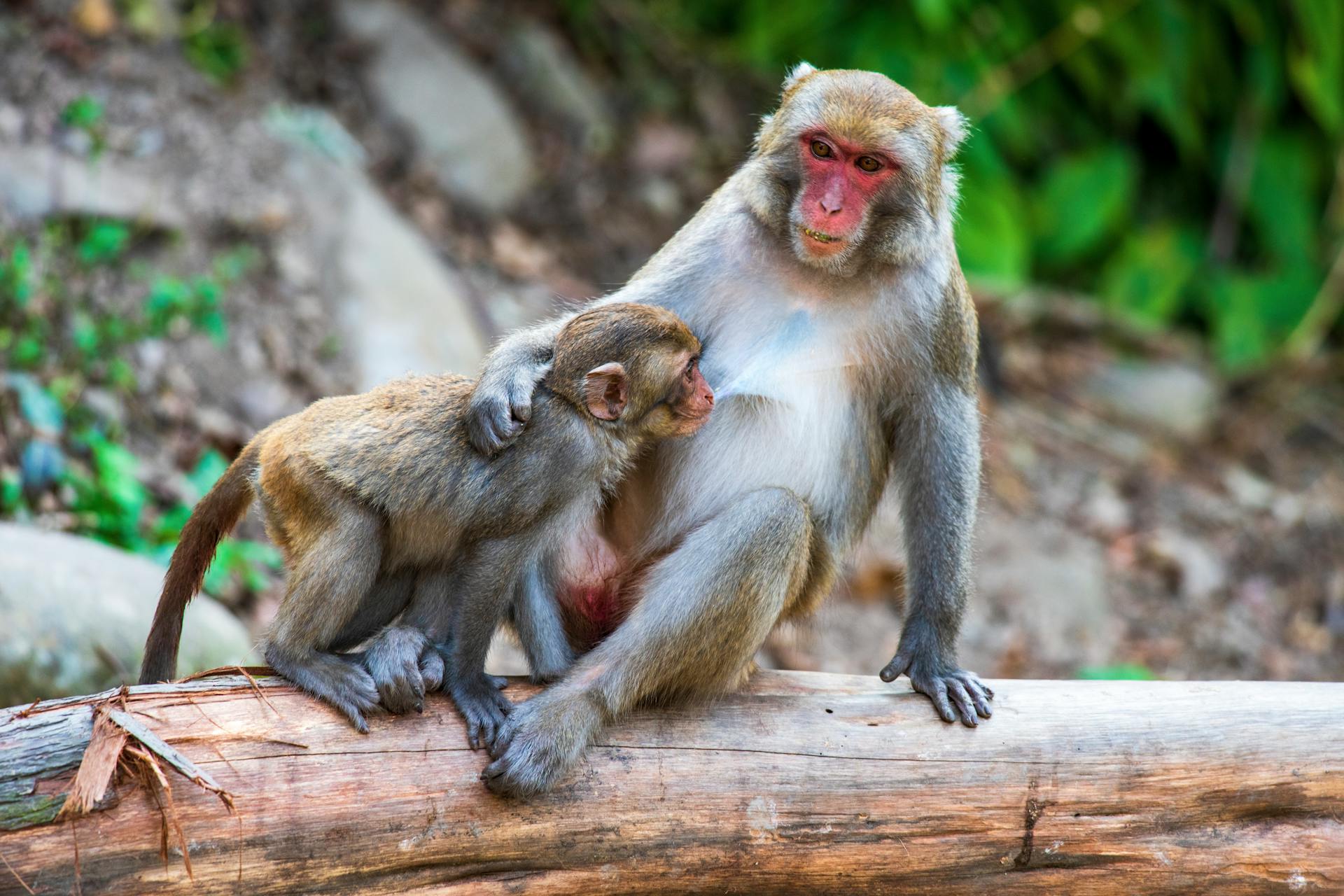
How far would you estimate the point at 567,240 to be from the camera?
33.4 feet

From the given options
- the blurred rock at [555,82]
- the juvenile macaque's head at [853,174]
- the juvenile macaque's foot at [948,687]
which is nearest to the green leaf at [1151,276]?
the blurred rock at [555,82]

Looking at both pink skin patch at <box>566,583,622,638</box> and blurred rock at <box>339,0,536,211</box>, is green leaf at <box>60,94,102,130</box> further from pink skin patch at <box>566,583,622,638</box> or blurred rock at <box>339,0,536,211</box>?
pink skin patch at <box>566,583,622,638</box>

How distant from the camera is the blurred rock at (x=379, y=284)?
7.79 meters

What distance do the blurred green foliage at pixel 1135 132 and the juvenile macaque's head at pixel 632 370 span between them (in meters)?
6.29

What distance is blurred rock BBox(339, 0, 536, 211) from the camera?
9.92m

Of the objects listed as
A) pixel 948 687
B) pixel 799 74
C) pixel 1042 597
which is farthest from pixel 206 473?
pixel 1042 597

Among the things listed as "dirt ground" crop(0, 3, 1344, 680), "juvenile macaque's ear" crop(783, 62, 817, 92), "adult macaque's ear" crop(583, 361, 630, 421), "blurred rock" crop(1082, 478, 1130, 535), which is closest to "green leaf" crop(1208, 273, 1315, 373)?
"dirt ground" crop(0, 3, 1344, 680)

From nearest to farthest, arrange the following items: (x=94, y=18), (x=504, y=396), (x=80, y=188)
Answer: (x=504, y=396)
(x=80, y=188)
(x=94, y=18)

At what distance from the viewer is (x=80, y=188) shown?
24.2ft

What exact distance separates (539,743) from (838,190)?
1957 mm

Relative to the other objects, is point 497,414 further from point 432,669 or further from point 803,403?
point 803,403

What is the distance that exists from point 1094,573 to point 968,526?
4.57 m

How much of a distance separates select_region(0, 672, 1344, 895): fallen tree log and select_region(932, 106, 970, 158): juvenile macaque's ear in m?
1.84

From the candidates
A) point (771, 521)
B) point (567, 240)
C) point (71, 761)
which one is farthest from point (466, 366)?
point (71, 761)
